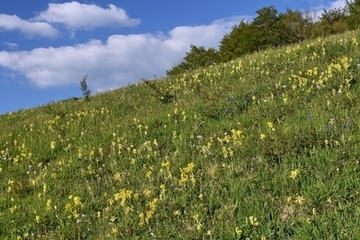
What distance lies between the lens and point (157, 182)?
672 centimetres

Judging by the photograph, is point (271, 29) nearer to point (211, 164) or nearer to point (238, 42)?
point (238, 42)

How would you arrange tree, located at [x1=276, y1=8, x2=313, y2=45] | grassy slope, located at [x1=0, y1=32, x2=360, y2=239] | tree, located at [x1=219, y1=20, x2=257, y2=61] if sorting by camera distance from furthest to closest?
1. tree, located at [x1=219, y1=20, x2=257, y2=61]
2. tree, located at [x1=276, y1=8, x2=313, y2=45]
3. grassy slope, located at [x1=0, y1=32, x2=360, y2=239]

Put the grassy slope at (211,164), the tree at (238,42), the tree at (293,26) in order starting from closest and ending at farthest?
the grassy slope at (211,164) < the tree at (293,26) < the tree at (238,42)

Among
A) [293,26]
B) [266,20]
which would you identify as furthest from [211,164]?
[266,20]

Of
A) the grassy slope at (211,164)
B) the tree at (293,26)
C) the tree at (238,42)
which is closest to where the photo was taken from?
the grassy slope at (211,164)

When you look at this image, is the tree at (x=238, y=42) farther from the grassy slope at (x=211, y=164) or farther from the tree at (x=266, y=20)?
the grassy slope at (x=211, y=164)

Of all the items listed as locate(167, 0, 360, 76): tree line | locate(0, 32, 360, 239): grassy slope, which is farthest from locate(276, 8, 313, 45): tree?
locate(0, 32, 360, 239): grassy slope

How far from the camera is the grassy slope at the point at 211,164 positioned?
5273mm

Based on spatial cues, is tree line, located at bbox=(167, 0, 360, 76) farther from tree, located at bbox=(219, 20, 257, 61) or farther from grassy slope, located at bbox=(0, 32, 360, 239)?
grassy slope, located at bbox=(0, 32, 360, 239)

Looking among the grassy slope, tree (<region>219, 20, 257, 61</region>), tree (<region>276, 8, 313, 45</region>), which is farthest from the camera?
tree (<region>219, 20, 257, 61</region>)

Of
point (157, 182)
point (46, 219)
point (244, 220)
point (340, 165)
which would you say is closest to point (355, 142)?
point (340, 165)

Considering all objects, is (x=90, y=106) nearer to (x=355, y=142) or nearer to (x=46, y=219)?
(x=46, y=219)

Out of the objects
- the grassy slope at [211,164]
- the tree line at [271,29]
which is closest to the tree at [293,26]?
the tree line at [271,29]

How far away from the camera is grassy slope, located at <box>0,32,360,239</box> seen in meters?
5.27
